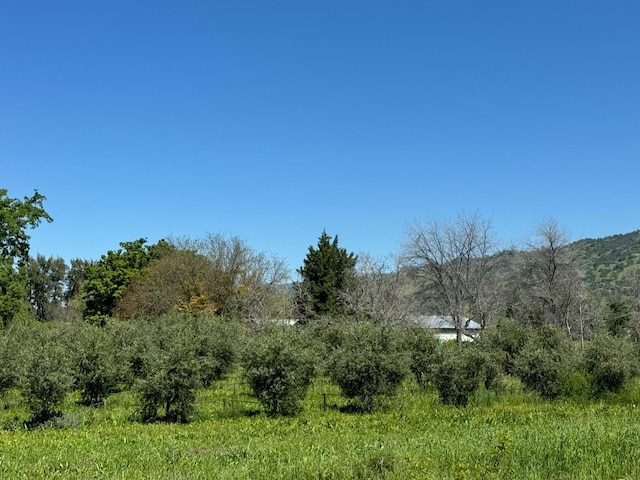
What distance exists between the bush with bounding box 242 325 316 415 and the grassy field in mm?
809

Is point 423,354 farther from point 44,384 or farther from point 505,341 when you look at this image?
point 44,384

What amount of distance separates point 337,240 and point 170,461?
49.4 meters

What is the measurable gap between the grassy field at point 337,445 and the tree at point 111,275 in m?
40.7

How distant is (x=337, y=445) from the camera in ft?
44.2

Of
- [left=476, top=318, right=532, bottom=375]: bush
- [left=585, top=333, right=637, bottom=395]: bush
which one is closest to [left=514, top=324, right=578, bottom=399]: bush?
[left=585, top=333, right=637, bottom=395]: bush

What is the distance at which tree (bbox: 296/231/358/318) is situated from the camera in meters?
57.0

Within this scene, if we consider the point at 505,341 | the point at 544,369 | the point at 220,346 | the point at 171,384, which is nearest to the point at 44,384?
the point at 171,384

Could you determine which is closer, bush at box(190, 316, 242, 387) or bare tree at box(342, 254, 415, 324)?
bush at box(190, 316, 242, 387)

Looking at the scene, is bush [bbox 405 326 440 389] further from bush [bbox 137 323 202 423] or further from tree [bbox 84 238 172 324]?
tree [bbox 84 238 172 324]

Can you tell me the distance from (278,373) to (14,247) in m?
35.5

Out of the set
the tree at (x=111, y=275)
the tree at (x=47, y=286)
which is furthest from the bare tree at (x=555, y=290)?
the tree at (x=47, y=286)

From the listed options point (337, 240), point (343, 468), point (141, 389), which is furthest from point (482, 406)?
point (337, 240)

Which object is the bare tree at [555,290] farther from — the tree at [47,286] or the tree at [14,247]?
the tree at [47,286]

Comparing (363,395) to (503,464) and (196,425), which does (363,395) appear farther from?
(503,464)
